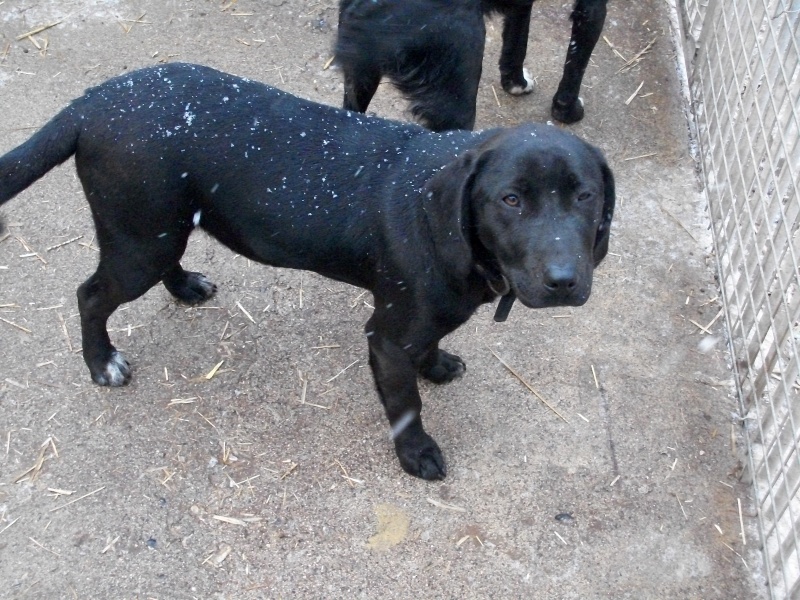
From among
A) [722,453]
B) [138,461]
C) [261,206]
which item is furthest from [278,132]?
[722,453]

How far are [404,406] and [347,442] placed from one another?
1.22ft

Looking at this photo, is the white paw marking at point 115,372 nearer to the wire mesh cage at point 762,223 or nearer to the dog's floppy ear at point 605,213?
the dog's floppy ear at point 605,213

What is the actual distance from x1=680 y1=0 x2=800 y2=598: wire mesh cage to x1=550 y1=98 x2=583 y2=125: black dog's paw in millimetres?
693

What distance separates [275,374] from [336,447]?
46 cm

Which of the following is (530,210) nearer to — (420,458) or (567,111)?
(420,458)

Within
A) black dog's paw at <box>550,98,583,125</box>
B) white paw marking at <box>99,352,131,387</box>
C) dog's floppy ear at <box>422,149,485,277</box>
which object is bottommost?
white paw marking at <box>99,352,131,387</box>

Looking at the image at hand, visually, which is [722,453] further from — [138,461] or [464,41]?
[138,461]

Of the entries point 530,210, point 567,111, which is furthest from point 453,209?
point 567,111

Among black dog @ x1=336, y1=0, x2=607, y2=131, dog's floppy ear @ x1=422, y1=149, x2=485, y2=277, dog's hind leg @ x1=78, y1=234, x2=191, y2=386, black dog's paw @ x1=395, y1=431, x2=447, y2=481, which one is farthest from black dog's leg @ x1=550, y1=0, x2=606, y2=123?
dog's hind leg @ x1=78, y1=234, x2=191, y2=386

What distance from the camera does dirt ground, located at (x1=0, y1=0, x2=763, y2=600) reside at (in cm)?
311

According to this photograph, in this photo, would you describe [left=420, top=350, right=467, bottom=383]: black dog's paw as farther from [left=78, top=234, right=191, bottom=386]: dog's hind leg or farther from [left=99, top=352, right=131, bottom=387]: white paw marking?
[left=99, top=352, right=131, bottom=387]: white paw marking

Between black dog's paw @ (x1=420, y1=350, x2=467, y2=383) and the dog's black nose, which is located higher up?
the dog's black nose

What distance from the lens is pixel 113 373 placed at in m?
3.57

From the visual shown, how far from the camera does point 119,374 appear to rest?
11.7 feet
